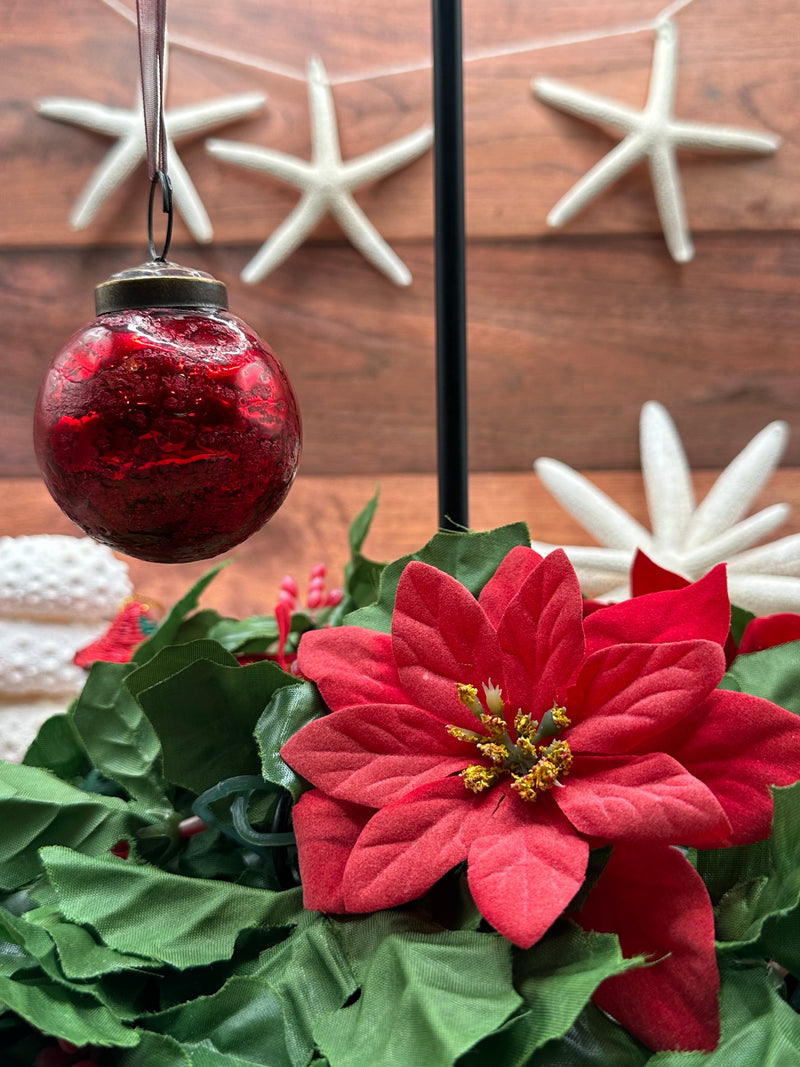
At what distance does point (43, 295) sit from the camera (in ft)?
2.74

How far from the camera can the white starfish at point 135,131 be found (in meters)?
0.78

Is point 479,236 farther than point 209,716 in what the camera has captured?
Yes

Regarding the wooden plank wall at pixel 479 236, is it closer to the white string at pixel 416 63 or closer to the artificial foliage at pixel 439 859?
the white string at pixel 416 63

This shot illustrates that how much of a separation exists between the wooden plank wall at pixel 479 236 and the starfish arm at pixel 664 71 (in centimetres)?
2

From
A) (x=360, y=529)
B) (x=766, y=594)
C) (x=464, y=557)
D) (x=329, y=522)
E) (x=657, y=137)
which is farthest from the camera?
(x=329, y=522)

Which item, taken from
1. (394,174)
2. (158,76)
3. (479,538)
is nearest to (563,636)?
(479,538)

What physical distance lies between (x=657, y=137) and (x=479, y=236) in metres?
0.17

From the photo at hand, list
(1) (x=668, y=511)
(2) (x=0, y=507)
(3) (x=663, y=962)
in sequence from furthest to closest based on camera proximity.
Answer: (2) (x=0, y=507) → (1) (x=668, y=511) → (3) (x=663, y=962)

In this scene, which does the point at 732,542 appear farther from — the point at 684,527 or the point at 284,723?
the point at 284,723

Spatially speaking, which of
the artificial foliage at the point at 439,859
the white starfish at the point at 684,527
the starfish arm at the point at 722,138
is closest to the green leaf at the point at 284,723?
the artificial foliage at the point at 439,859

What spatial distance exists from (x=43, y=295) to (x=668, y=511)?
1.99 feet

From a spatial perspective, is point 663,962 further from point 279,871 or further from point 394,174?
point 394,174

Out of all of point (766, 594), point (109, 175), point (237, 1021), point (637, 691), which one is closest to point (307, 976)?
point (237, 1021)

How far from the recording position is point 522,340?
32.8 inches
